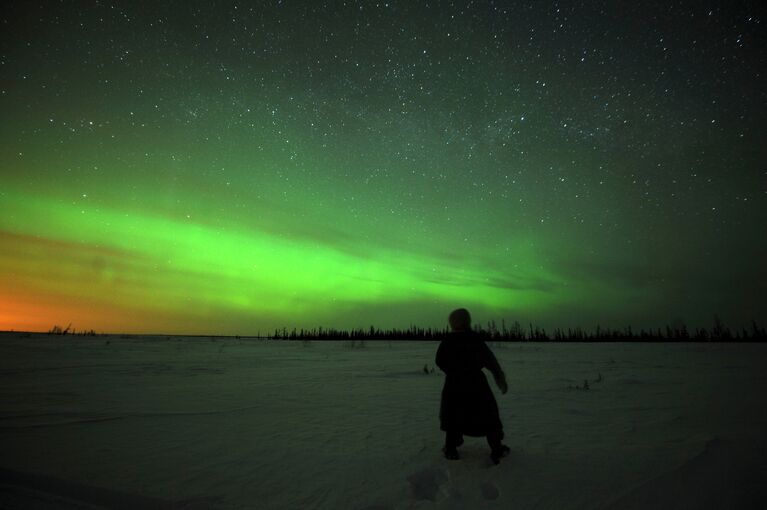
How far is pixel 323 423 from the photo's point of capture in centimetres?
568

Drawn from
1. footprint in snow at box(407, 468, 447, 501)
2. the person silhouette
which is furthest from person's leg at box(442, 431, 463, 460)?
footprint in snow at box(407, 468, 447, 501)

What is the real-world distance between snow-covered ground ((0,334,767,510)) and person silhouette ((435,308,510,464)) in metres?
0.25

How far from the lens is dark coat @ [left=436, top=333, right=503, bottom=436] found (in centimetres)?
396

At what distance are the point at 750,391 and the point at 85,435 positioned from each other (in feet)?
37.3

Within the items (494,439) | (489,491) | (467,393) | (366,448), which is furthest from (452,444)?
(366,448)

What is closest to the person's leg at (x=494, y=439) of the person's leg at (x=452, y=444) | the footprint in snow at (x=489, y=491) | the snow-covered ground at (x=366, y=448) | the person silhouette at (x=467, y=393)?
the person silhouette at (x=467, y=393)

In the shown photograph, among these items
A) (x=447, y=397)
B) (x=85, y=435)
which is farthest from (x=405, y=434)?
(x=85, y=435)

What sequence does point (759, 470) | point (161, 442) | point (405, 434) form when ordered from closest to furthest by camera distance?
1. point (759, 470)
2. point (161, 442)
3. point (405, 434)

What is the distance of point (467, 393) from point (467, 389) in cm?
4

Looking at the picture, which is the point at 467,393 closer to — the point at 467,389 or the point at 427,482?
the point at 467,389

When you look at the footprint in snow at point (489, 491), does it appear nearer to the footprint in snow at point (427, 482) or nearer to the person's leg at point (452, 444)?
the footprint in snow at point (427, 482)

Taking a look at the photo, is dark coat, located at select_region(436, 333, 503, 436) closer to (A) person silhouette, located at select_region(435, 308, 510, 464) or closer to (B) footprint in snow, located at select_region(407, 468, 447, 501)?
(A) person silhouette, located at select_region(435, 308, 510, 464)

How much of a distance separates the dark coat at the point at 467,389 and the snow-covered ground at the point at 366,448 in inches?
15.1

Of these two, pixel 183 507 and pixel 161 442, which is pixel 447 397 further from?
pixel 161 442
